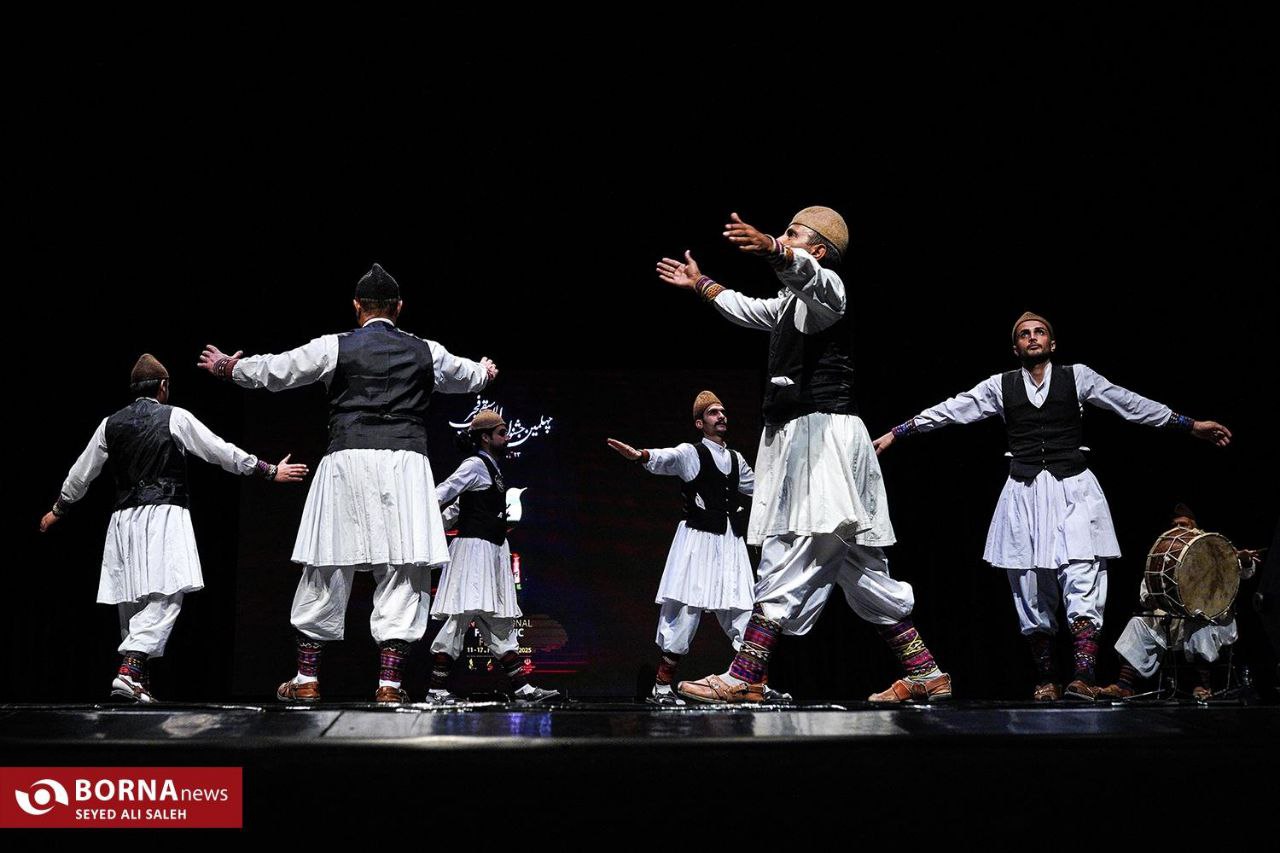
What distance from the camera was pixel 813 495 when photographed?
3.89 meters

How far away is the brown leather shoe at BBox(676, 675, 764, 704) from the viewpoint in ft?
12.4

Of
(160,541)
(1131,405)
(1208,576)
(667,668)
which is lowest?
(667,668)

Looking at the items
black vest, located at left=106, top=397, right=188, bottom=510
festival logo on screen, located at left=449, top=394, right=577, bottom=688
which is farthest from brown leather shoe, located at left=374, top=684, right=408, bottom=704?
festival logo on screen, located at left=449, top=394, right=577, bottom=688

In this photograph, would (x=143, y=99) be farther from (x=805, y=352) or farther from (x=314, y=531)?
(x=805, y=352)

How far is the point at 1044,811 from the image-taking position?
8.29 ft

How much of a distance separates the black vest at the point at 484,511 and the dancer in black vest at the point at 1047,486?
2.24m

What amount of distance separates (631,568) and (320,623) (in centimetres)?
360

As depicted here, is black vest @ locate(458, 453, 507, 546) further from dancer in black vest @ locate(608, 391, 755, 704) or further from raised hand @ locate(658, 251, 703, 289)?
raised hand @ locate(658, 251, 703, 289)

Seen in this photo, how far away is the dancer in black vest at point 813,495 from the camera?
152 inches

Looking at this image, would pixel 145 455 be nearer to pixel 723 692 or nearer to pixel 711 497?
pixel 711 497

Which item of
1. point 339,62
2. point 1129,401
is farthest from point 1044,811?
point 339,62

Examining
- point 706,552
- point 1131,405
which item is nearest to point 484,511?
point 706,552

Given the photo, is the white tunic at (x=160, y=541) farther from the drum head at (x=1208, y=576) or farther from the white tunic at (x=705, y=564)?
the drum head at (x=1208, y=576)

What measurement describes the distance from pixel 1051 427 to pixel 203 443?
3.78 m
